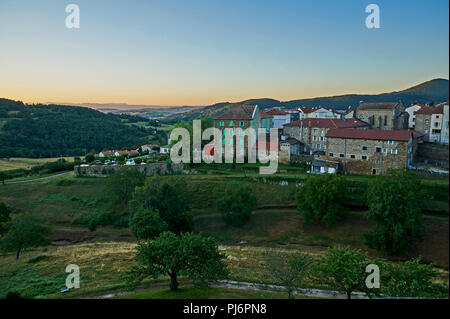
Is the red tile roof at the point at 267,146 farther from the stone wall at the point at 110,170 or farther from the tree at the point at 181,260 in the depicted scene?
the tree at the point at 181,260

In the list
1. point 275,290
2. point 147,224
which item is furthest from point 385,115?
point 275,290

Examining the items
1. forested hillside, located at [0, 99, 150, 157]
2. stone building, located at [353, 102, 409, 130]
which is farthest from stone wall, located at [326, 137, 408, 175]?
forested hillside, located at [0, 99, 150, 157]

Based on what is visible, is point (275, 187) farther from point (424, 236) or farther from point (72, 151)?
point (72, 151)

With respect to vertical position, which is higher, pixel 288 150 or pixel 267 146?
pixel 267 146

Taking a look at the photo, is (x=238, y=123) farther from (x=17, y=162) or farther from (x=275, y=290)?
(x=17, y=162)

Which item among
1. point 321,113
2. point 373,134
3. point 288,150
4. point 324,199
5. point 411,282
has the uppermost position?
point 321,113

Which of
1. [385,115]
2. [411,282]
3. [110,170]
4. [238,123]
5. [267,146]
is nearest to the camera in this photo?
[411,282]
